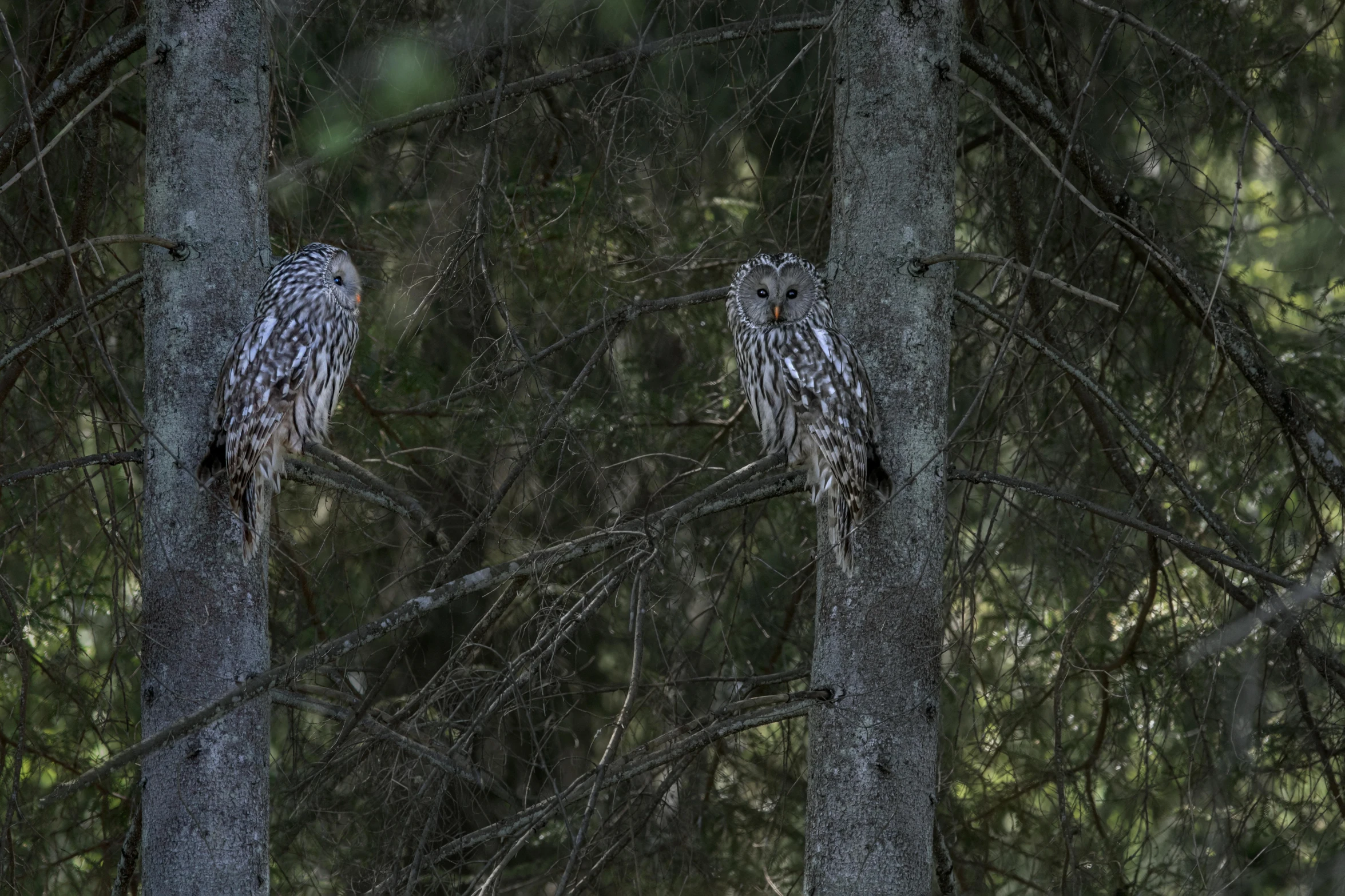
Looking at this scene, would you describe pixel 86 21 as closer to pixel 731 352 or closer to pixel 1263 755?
pixel 731 352

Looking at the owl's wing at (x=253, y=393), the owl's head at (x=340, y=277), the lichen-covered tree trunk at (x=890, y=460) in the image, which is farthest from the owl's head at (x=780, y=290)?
the owl's wing at (x=253, y=393)

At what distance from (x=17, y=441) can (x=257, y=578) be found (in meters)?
1.93

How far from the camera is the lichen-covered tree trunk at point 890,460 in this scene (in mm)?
3426

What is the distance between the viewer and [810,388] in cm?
389

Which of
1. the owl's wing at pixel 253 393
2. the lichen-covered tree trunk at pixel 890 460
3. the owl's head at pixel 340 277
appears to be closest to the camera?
the lichen-covered tree trunk at pixel 890 460

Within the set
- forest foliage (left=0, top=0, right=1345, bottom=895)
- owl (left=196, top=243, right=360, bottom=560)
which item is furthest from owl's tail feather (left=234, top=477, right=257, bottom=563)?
forest foliage (left=0, top=0, right=1345, bottom=895)

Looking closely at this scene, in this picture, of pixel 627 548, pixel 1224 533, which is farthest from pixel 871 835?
pixel 1224 533

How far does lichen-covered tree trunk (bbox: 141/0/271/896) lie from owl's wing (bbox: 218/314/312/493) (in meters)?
0.05

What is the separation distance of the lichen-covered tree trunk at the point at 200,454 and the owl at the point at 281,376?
0.05 metres

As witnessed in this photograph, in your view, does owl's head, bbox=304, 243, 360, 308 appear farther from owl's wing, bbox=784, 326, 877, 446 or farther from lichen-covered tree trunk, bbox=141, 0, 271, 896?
owl's wing, bbox=784, 326, 877, 446

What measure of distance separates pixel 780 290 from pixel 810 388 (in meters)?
0.44

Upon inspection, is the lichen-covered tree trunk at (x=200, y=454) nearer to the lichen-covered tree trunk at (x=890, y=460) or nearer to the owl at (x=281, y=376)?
the owl at (x=281, y=376)

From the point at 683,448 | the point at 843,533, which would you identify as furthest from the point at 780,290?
the point at 683,448

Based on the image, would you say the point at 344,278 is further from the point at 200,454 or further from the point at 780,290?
the point at 780,290
